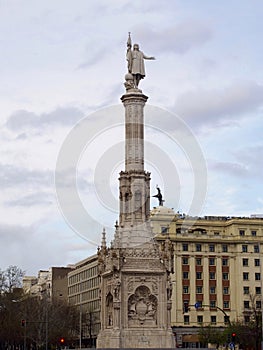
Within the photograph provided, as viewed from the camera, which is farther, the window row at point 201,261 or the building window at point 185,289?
the window row at point 201,261

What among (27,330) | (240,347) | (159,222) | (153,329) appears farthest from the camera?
(159,222)

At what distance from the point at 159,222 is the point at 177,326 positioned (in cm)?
1712

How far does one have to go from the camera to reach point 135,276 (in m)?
58.7

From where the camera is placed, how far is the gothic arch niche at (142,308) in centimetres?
5834

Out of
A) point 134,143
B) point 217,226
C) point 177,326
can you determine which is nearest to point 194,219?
point 217,226

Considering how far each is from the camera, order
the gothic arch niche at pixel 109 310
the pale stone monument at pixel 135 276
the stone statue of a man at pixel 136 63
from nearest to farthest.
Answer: the pale stone monument at pixel 135 276 < the gothic arch niche at pixel 109 310 < the stone statue of a man at pixel 136 63

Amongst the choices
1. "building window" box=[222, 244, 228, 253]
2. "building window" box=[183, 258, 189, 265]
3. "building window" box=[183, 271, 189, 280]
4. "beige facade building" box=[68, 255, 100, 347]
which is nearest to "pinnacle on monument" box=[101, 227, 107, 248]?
"building window" box=[183, 271, 189, 280]

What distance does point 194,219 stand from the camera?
13525 centimetres

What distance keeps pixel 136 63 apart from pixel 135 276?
61.8ft

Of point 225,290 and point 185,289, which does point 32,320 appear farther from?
point 225,290

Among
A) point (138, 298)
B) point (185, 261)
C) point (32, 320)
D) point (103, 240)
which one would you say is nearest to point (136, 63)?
point (103, 240)

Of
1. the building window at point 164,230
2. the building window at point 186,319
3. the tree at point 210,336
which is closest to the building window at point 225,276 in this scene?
the building window at point 186,319

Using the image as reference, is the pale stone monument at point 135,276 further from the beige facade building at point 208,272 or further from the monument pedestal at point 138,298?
the beige facade building at point 208,272

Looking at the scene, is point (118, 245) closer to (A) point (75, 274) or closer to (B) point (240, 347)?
(B) point (240, 347)
